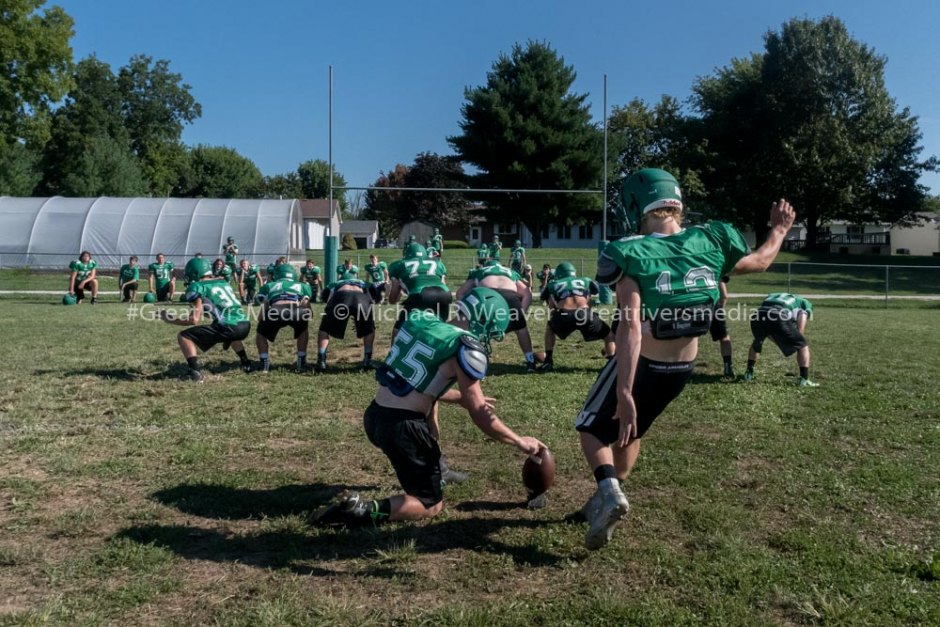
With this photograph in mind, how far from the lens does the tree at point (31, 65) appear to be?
36.0 metres

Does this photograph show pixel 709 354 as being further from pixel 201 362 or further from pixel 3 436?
pixel 3 436

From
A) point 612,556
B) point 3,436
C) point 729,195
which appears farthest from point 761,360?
point 729,195

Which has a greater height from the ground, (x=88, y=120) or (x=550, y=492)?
(x=88, y=120)

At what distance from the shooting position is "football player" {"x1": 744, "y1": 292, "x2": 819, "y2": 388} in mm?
8375

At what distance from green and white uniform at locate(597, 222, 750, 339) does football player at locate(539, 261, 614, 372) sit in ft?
19.2

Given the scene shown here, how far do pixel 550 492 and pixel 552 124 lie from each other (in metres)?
39.7

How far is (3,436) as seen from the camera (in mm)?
6129

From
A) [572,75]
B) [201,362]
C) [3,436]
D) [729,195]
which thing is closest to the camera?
[3,436]

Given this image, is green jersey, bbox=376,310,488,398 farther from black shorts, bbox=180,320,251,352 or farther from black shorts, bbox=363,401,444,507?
black shorts, bbox=180,320,251,352

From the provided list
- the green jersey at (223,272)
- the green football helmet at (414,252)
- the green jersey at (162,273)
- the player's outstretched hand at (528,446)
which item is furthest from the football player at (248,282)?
the player's outstretched hand at (528,446)

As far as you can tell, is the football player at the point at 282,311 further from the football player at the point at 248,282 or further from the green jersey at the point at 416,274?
the football player at the point at 248,282

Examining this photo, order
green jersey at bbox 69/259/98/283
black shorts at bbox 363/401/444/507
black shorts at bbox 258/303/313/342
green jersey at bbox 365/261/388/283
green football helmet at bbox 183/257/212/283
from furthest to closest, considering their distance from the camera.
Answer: green jersey at bbox 365/261/388/283
green jersey at bbox 69/259/98/283
green football helmet at bbox 183/257/212/283
black shorts at bbox 258/303/313/342
black shorts at bbox 363/401/444/507

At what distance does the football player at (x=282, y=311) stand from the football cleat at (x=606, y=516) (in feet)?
21.8

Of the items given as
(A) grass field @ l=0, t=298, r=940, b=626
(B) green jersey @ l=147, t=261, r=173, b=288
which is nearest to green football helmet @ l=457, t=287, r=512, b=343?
(A) grass field @ l=0, t=298, r=940, b=626
